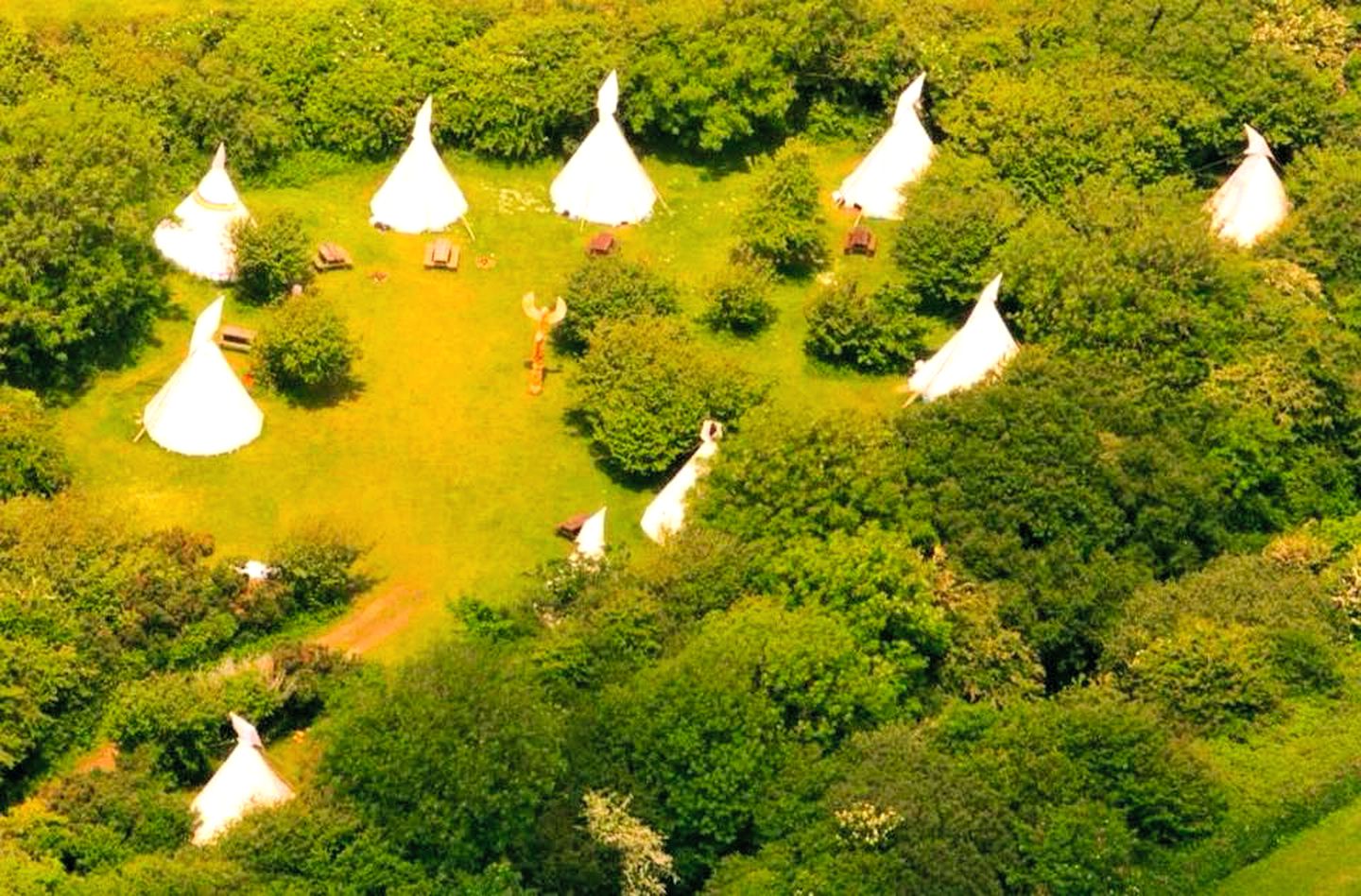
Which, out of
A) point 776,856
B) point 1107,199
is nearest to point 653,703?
point 776,856

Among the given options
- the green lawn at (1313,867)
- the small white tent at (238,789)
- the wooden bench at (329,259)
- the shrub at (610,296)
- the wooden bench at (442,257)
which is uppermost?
the shrub at (610,296)

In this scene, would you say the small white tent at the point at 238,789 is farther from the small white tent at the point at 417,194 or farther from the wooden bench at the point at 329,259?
the small white tent at the point at 417,194

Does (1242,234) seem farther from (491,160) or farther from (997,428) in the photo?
(491,160)

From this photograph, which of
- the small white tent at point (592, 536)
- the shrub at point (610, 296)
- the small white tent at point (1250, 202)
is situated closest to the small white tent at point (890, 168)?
the small white tent at point (1250, 202)

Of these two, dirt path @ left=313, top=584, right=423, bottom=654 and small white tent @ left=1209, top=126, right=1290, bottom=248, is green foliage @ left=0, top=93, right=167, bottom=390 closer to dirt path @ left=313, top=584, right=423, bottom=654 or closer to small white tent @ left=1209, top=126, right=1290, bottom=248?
dirt path @ left=313, top=584, right=423, bottom=654

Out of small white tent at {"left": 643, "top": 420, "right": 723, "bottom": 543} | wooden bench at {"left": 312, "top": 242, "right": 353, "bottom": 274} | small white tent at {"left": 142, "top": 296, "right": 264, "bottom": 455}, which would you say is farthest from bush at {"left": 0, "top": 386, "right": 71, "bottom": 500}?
small white tent at {"left": 643, "top": 420, "right": 723, "bottom": 543}

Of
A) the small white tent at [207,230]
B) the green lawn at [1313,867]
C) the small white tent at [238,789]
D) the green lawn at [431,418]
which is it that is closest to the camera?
the small white tent at [238,789]

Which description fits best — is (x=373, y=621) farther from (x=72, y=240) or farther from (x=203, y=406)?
(x=72, y=240)

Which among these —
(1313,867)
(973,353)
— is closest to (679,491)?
(973,353)
